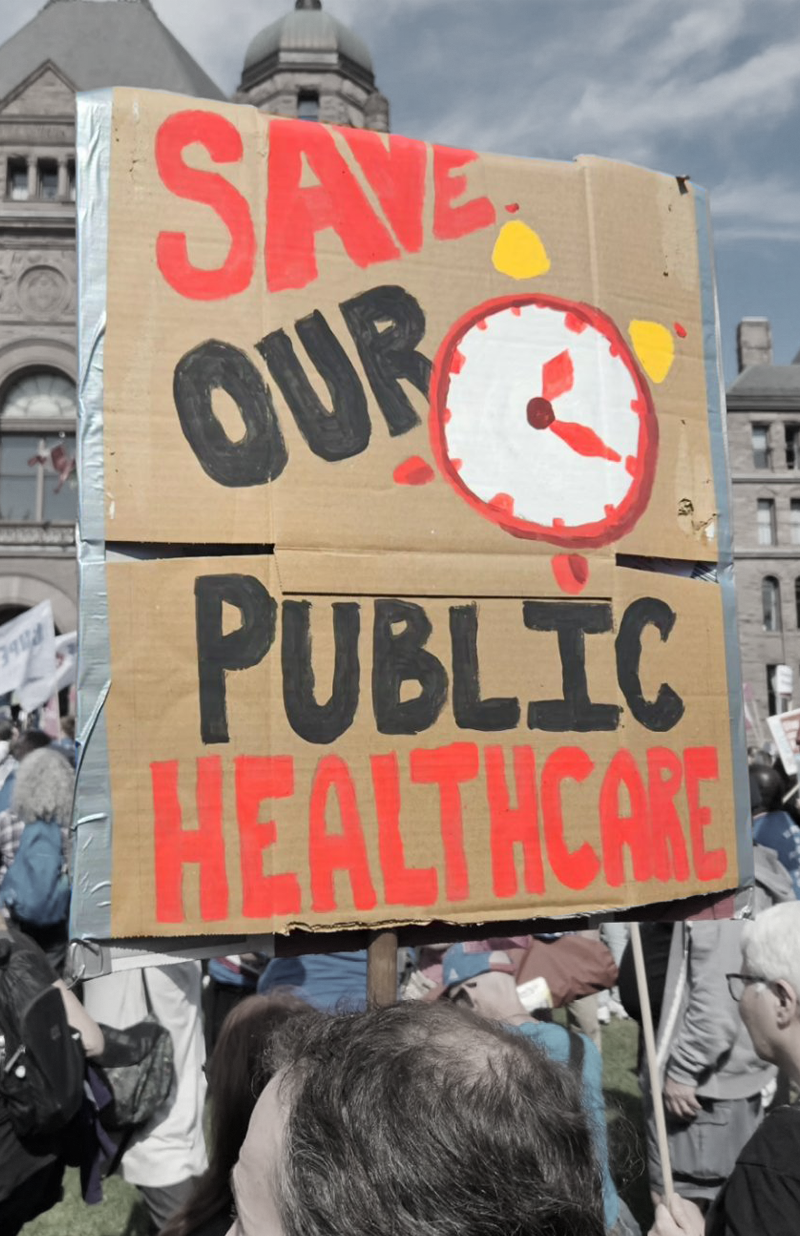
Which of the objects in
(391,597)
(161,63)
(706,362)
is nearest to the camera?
(391,597)

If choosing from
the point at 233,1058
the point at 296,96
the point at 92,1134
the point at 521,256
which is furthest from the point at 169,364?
the point at 296,96

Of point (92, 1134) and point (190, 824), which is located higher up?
point (190, 824)

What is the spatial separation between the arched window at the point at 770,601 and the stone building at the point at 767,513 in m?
0.03

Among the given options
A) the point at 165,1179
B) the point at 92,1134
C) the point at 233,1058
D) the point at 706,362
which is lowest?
the point at 165,1179

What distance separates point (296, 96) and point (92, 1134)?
→ 31877 millimetres

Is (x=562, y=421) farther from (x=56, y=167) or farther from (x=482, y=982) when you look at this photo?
(x=56, y=167)

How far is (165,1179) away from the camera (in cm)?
411

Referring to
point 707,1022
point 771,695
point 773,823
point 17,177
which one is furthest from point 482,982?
point 771,695

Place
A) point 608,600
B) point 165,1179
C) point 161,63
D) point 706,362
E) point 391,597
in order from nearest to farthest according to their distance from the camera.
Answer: point 391,597
point 608,600
point 706,362
point 165,1179
point 161,63

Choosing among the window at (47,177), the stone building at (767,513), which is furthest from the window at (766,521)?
the window at (47,177)

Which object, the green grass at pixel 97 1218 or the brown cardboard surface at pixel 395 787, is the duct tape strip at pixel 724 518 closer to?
the brown cardboard surface at pixel 395 787

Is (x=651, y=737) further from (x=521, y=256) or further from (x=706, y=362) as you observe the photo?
(x=521, y=256)

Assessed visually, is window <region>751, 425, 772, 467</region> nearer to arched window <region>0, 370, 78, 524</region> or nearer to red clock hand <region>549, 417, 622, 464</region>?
arched window <region>0, 370, 78, 524</region>

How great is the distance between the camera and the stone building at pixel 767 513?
3653 centimetres
